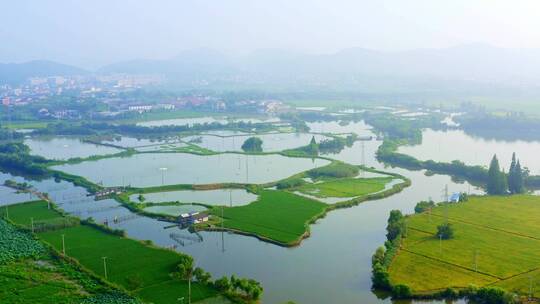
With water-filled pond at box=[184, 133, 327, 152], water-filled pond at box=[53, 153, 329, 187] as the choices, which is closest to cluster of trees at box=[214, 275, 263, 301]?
water-filled pond at box=[53, 153, 329, 187]

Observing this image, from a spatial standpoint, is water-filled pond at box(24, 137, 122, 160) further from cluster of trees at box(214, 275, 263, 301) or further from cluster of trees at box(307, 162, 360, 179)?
cluster of trees at box(214, 275, 263, 301)

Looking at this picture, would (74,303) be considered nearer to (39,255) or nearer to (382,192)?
(39,255)

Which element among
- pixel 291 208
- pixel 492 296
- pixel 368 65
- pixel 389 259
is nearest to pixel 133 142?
pixel 291 208

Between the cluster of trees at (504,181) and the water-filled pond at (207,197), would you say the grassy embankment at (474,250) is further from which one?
the water-filled pond at (207,197)

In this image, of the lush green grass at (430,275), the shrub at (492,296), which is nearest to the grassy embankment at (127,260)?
the lush green grass at (430,275)

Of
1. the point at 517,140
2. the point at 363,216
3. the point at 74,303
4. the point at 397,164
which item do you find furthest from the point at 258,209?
the point at 517,140

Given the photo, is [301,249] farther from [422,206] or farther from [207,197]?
[207,197]
